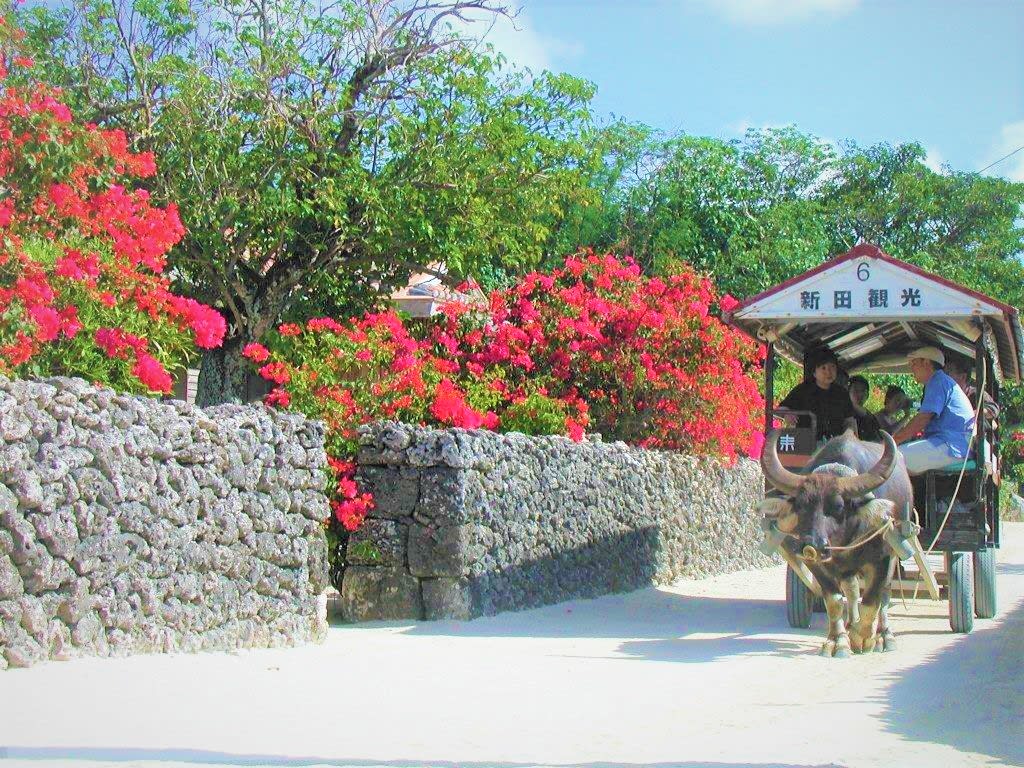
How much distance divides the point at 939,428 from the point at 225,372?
32.9 feet

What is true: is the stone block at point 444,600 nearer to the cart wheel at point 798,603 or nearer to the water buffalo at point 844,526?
the cart wheel at point 798,603

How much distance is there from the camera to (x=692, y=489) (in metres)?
17.8

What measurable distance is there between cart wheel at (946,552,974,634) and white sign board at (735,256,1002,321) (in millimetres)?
2190

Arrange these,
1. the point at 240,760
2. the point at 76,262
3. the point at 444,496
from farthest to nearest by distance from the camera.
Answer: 1. the point at 444,496
2. the point at 76,262
3. the point at 240,760

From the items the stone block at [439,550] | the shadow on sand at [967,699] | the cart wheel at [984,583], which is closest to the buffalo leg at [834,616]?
the shadow on sand at [967,699]

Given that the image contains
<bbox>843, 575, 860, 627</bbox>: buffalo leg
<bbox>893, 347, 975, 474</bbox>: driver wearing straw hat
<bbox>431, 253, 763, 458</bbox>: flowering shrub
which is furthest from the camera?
<bbox>431, 253, 763, 458</bbox>: flowering shrub

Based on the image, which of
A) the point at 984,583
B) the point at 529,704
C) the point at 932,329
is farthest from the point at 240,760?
the point at 932,329

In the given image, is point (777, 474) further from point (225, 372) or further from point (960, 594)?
point (225, 372)

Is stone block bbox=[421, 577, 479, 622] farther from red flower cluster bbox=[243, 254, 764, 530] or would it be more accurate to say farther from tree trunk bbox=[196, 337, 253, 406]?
tree trunk bbox=[196, 337, 253, 406]

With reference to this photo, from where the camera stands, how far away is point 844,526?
30.9 ft

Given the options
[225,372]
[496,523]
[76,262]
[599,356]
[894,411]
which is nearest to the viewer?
[76,262]

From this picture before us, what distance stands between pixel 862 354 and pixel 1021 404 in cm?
2614

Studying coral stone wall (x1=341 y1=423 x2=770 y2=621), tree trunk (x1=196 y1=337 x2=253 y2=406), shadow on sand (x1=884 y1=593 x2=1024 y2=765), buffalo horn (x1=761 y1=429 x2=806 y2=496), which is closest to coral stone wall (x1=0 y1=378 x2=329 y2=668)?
coral stone wall (x1=341 y1=423 x2=770 y2=621)

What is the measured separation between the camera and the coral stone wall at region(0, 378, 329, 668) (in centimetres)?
727
